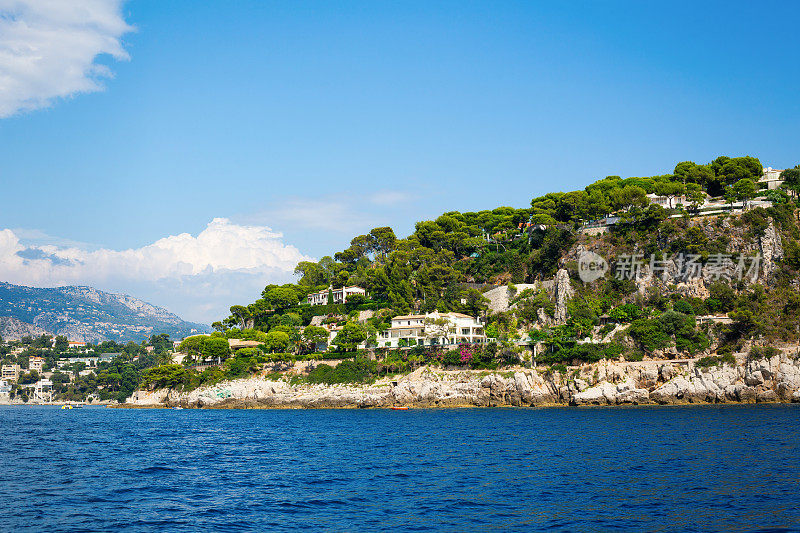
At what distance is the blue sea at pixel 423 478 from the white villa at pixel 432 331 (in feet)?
101

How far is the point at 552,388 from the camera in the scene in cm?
6619

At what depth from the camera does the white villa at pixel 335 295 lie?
100625mm

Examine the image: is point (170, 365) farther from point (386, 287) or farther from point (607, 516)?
point (607, 516)

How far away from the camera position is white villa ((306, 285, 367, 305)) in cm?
10062

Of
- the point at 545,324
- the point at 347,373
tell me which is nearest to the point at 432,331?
the point at 347,373

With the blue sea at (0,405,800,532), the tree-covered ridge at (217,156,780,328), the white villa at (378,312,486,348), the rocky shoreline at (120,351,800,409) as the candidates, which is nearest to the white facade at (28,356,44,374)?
the tree-covered ridge at (217,156,780,328)

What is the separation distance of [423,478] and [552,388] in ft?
140

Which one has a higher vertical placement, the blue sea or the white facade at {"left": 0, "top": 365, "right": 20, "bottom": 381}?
the blue sea

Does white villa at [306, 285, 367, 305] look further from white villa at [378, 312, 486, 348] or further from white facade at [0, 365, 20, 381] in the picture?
white facade at [0, 365, 20, 381]

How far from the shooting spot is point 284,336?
3366 inches

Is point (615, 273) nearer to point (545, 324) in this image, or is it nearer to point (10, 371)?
point (545, 324)

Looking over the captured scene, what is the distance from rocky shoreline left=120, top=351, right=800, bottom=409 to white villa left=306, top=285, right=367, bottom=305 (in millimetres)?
23641

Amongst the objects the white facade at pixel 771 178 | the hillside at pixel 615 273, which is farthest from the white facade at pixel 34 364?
the white facade at pixel 771 178

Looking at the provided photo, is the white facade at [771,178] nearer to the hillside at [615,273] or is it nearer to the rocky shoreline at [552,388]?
the hillside at [615,273]
